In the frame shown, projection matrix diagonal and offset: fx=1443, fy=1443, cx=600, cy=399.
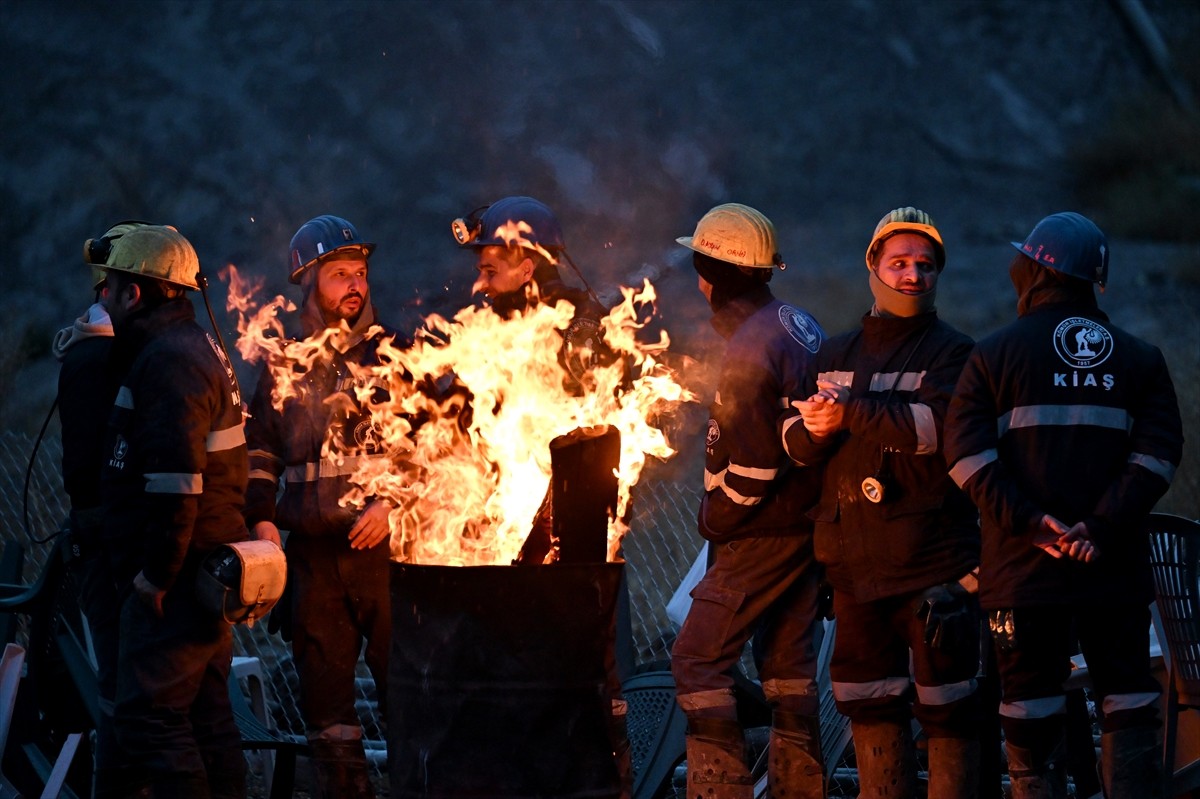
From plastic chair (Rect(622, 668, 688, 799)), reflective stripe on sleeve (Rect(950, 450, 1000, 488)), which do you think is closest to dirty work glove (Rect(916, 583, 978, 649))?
reflective stripe on sleeve (Rect(950, 450, 1000, 488))

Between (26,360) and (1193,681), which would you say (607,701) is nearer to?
(1193,681)

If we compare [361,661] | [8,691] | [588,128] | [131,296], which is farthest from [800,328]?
[588,128]

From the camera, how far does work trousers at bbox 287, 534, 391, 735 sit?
665cm

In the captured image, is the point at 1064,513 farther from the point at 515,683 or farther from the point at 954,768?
the point at 515,683

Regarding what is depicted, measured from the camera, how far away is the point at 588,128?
73.8ft

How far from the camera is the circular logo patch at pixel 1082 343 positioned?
18.0ft

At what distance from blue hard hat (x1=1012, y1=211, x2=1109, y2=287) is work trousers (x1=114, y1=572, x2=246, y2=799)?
12.0 ft

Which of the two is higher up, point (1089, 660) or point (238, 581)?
point (238, 581)

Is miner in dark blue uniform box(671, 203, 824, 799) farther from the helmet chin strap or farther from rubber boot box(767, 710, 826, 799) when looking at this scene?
the helmet chin strap

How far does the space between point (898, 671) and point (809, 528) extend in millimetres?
707

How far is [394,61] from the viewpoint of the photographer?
24.1 metres

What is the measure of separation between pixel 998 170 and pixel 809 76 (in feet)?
11.0

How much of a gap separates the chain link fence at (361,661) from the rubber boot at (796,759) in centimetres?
367

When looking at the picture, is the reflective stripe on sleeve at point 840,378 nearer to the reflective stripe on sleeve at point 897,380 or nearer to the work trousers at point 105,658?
the reflective stripe on sleeve at point 897,380
